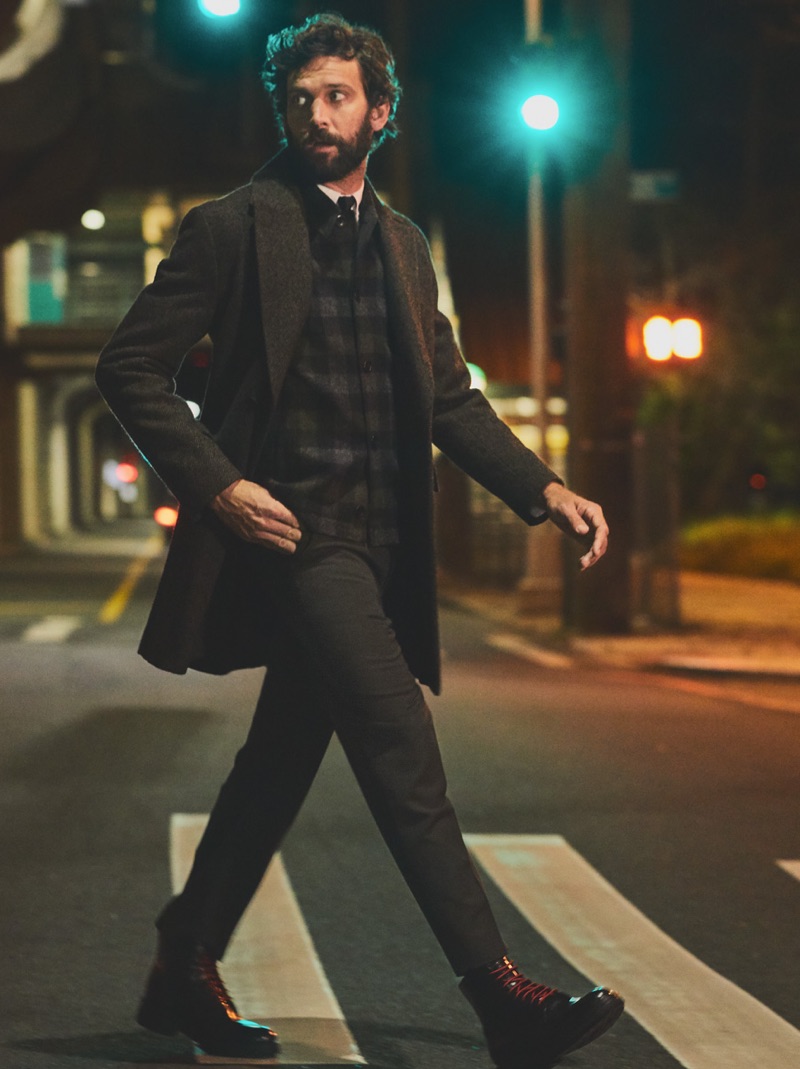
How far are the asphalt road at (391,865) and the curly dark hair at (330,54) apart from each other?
2020 millimetres

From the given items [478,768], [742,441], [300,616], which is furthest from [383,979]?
[742,441]

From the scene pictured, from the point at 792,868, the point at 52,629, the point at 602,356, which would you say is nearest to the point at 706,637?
the point at 602,356

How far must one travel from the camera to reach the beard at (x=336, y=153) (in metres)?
3.84

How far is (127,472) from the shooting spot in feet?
334

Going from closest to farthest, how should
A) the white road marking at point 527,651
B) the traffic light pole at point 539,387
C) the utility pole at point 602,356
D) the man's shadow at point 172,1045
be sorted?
the man's shadow at point 172,1045 < the white road marking at point 527,651 < the utility pole at point 602,356 < the traffic light pole at point 539,387

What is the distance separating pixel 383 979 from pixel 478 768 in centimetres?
387

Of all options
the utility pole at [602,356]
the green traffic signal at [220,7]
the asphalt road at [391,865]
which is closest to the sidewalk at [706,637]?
the utility pole at [602,356]

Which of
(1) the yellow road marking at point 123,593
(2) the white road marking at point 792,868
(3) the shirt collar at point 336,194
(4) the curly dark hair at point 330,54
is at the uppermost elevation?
(4) the curly dark hair at point 330,54

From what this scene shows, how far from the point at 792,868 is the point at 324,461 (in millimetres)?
3440

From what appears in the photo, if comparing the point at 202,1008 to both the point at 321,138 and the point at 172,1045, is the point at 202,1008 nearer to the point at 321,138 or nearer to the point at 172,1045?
the point at 172,1045

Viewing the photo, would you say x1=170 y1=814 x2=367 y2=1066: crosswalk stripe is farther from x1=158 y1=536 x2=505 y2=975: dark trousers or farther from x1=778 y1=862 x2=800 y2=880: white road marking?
x1=778 y1=862 x2=800 y2=880: white road marking

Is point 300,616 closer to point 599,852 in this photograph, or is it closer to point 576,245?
point 599,852

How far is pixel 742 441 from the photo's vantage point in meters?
35.7

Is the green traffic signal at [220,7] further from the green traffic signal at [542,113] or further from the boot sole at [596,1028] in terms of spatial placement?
the boot sole at [596,1028]
